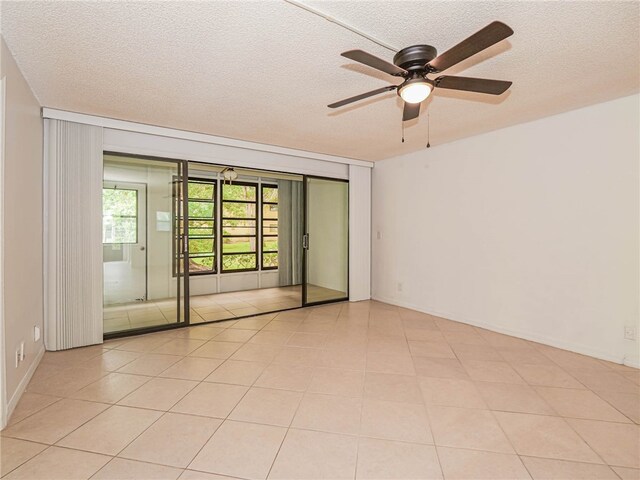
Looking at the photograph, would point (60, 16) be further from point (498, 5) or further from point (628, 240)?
point (628, 240)

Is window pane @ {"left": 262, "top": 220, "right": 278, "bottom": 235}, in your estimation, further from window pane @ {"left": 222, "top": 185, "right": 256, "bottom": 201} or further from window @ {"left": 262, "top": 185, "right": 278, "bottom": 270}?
window pane @ {"left": 222, "top": 185, "right": 256, "bottom": 201}

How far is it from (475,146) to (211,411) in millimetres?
4343

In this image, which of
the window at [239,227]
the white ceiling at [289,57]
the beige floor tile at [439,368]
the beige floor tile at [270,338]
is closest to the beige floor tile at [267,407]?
the beige floor tile at [270,338]

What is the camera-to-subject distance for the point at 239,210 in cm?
723

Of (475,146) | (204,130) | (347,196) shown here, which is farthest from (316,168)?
(475,146)

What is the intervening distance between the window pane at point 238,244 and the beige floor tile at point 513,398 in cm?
546

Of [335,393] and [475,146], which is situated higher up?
[475,146]

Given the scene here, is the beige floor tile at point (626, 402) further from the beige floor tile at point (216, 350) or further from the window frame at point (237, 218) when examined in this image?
the window frame at point (237, 218)

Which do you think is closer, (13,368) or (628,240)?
(13,368)

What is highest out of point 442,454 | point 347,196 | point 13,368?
point 347,196

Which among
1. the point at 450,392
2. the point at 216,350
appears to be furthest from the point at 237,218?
the point at 450,392

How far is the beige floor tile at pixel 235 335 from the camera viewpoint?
3.94 m

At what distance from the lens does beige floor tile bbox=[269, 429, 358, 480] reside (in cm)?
180

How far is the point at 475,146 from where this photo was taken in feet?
14.6
